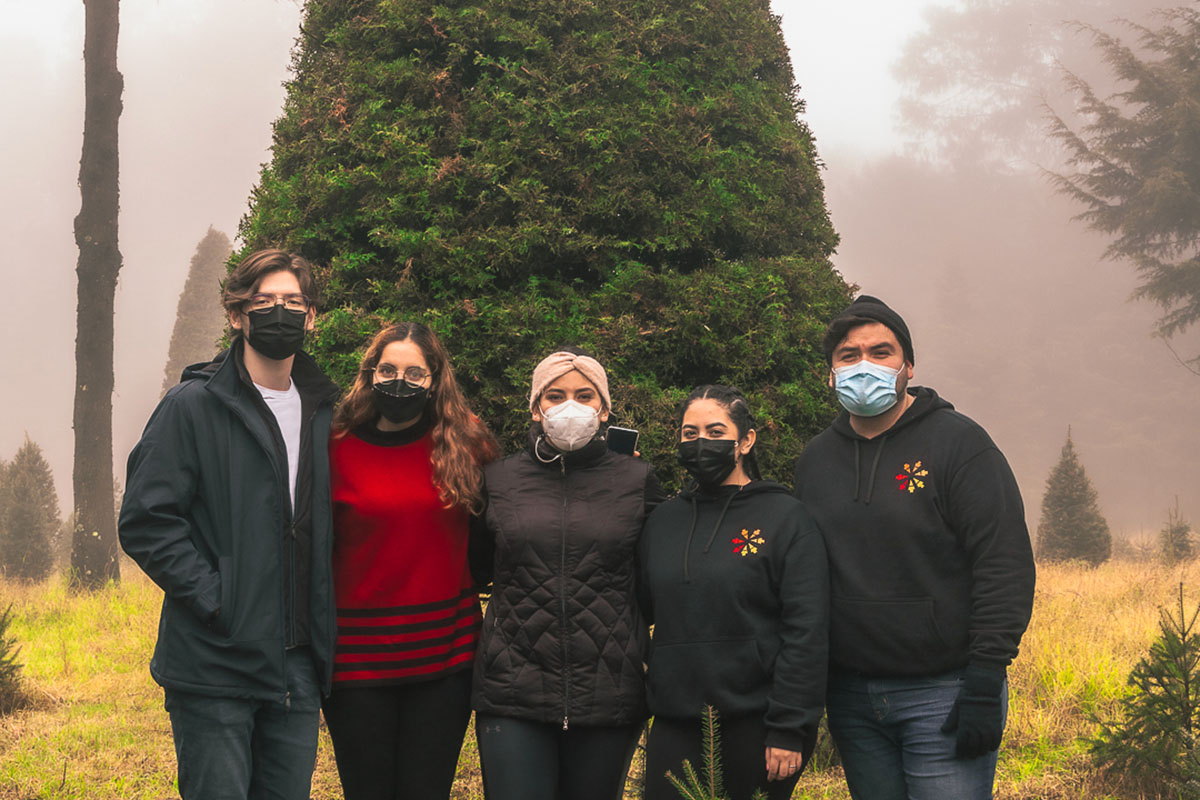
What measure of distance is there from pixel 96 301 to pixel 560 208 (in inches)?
442

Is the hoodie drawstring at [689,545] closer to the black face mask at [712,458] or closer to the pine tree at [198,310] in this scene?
the black face mask at [712,458]

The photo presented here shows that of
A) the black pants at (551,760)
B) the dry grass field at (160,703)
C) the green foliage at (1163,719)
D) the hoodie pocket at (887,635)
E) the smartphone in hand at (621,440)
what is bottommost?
the dry grass field at (160,703)

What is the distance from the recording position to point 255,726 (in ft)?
10.3

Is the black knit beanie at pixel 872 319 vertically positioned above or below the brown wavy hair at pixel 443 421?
above

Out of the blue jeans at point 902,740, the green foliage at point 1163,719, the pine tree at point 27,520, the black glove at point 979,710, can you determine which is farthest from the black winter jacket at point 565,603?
the pine tree at point 27,520

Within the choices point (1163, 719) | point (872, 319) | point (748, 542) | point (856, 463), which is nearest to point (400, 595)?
point (748, 542)

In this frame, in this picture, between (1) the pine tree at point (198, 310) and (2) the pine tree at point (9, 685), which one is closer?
(2) the pine tree at point (9, 685)

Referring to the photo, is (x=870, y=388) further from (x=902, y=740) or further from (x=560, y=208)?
(x=560, y=208)

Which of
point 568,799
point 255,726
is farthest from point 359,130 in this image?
point 568,799

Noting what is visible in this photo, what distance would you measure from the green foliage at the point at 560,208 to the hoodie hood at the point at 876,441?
173cm

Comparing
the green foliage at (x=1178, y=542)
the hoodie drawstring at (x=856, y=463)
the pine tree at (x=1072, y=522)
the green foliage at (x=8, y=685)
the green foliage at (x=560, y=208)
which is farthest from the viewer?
the pine tree at (x=1072, y=522)

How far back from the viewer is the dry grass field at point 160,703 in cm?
567

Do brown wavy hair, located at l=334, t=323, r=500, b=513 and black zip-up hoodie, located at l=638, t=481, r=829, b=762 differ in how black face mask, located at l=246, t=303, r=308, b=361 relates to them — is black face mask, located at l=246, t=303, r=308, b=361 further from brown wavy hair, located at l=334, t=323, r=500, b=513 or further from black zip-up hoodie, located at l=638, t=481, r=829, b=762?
black zip-up hoodie, located at l=638, t=481, r=829, b=762

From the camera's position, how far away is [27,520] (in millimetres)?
17781
